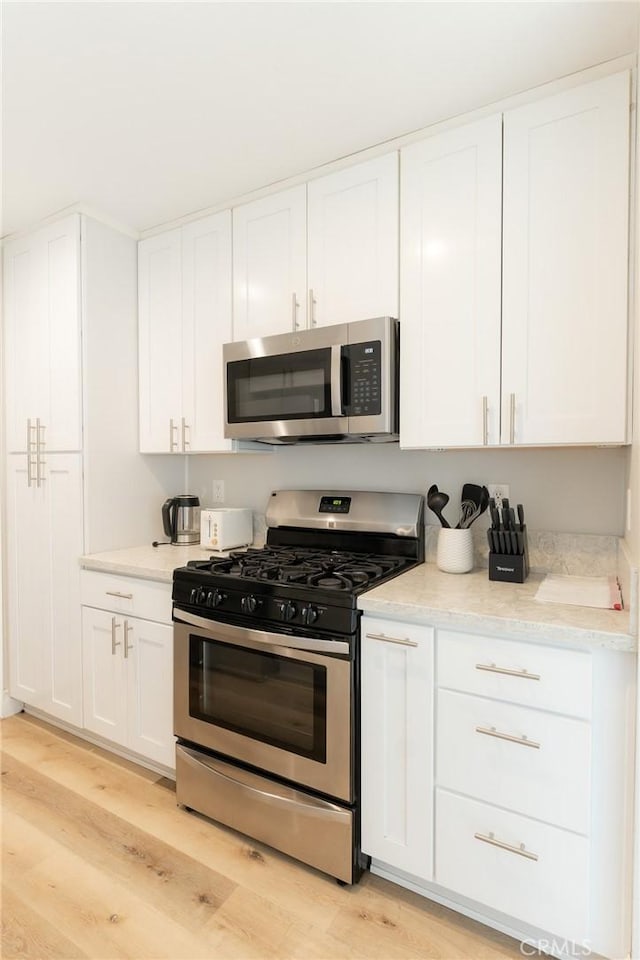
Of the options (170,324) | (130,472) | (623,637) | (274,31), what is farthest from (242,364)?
(623,637)

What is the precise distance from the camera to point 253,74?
155cm

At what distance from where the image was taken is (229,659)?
1846mm

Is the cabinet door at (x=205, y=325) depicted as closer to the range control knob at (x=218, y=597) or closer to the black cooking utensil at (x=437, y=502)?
the range control knob at (x=218, y=597)

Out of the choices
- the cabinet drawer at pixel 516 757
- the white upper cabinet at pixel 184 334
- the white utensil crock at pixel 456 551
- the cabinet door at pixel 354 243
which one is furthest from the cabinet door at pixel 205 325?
the cabinet drawer at pixel 516 757

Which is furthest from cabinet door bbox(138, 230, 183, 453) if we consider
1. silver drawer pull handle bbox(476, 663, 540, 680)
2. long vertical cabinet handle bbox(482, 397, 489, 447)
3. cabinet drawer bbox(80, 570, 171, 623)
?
silver drawer pull handle bbox(476, 663, 540, 680)

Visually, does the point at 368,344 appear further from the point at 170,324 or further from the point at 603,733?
the point at 603,733

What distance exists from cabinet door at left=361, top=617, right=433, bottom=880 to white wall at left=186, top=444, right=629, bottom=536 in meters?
0.75

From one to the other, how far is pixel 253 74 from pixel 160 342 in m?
1.30

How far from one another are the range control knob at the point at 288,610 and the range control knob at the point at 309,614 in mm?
36

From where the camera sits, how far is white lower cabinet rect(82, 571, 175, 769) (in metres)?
2.11

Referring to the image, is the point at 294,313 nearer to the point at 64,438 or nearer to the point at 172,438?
the point at 172,438

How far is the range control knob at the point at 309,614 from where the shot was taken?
5.31ft

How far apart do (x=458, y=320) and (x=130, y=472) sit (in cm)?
176

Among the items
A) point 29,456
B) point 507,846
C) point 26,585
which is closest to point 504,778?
point 507,846
